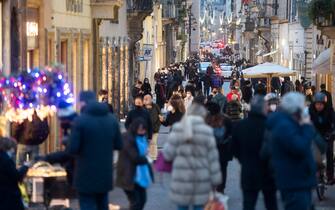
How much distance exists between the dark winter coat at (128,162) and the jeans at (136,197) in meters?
0.21

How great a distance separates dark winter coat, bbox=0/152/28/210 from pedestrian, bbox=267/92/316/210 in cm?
296

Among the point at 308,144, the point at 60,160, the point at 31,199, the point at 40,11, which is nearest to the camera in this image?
the point at 308,144

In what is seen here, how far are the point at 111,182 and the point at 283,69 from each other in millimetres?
24306

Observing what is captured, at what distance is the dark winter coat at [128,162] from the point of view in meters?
13.2

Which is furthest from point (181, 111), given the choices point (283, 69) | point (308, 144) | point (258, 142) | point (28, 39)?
point (283, 69)

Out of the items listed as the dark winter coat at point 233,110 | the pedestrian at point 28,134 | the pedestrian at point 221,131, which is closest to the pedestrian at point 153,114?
the dark winter coat at point 233,110

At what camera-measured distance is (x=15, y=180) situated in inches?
486

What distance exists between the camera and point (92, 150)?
11914mm

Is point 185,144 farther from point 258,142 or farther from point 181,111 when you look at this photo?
point 181,111

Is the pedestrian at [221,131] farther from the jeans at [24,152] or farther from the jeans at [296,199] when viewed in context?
the jeans at [296,199]

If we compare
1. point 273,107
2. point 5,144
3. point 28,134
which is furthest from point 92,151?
point 28,134

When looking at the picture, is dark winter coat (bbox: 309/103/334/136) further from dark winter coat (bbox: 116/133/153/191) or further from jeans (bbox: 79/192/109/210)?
jeans (bbox: 79/192/109/210)

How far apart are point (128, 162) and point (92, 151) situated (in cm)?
139

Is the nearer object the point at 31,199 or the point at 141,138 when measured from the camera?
the point at 141,138
